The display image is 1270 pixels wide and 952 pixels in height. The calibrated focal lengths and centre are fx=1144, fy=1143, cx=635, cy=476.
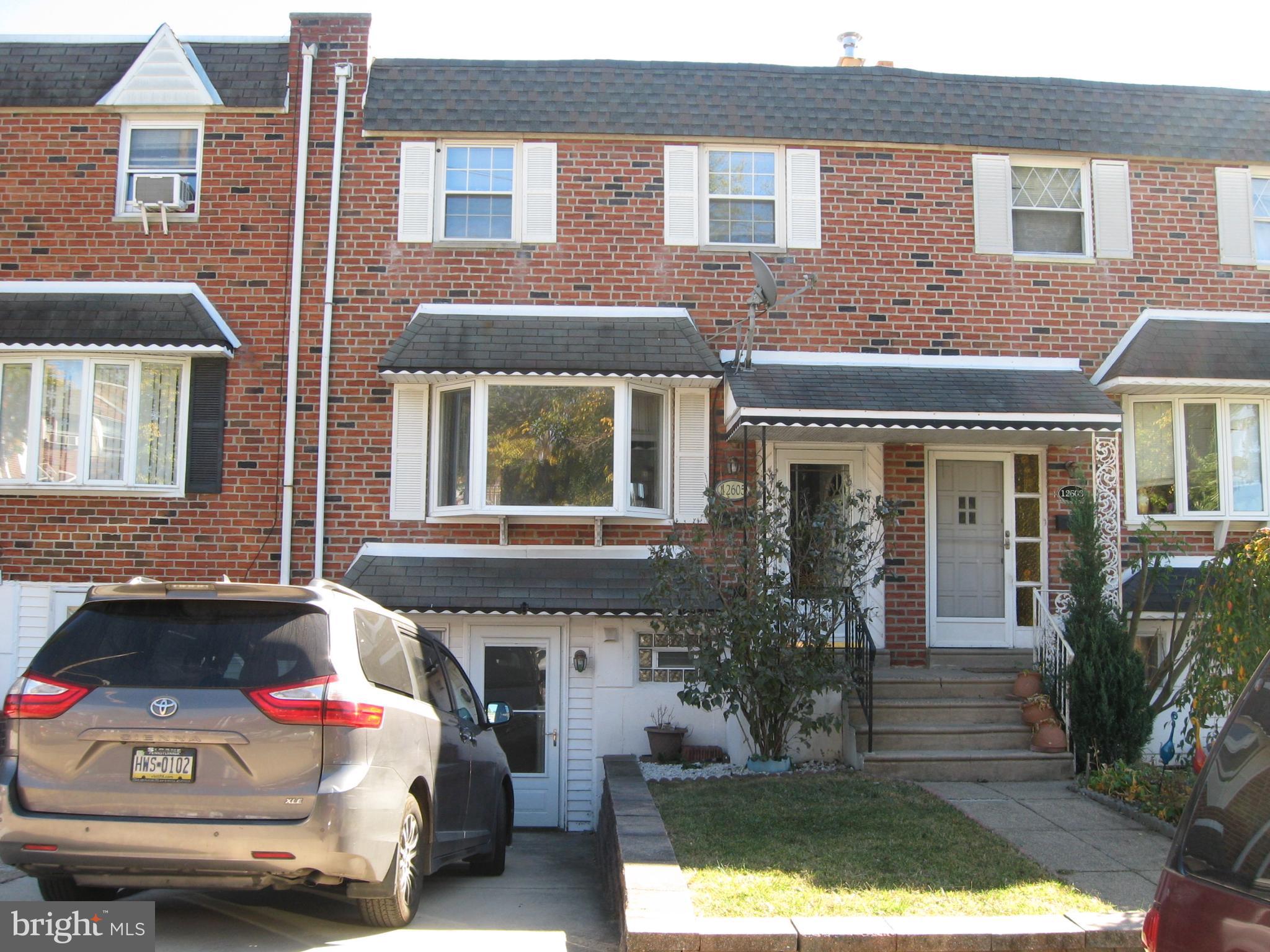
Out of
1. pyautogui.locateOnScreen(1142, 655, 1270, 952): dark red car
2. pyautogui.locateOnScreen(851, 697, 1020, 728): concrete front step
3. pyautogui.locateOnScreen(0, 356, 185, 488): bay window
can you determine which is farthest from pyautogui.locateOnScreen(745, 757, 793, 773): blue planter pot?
pyautogui.locateOnScreen(1142, 655, 1270, 952): dark red car

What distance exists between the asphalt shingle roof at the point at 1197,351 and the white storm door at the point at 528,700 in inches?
258

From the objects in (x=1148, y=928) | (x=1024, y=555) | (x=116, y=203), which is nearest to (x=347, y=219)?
(x=116, y=203)

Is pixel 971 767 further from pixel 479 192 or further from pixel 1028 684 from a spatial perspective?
pixel 479 192

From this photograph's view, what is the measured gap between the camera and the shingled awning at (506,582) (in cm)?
1097

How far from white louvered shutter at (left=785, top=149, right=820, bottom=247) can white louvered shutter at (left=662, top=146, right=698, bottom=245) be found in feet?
3.31

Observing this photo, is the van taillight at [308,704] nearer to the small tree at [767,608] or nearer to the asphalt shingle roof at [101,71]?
the small tree at [767,608]

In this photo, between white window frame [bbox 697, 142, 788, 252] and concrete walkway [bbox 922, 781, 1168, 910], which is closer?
concrete walkway [bbox 922, 781, 1168, 910]

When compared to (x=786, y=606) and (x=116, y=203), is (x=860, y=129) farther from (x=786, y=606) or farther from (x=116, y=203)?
(x=116, y=203)

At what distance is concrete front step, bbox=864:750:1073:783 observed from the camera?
9977 millimetres

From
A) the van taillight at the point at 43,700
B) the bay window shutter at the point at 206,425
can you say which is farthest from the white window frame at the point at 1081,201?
the van taillight at the point at 43,700

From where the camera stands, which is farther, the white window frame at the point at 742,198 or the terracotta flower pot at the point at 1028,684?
the white window frame at the point at 742,198

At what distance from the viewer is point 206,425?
38.2 ft

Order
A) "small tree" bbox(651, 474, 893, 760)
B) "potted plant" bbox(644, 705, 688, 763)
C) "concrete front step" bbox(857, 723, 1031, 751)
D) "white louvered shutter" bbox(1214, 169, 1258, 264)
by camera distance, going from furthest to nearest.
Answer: "white louvered shutter" bbox(1214, 169, 1258, 264), "potted plant" bbox(644, 705, 688, 763), "concrete front step" bbox(857, 723, 1031, 751), "small tree" bbox(651, 474, 893, 760)

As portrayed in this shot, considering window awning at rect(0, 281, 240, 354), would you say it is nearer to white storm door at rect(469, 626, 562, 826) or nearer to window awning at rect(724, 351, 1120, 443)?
white storm door at rect(469, 626, 562, 826)
